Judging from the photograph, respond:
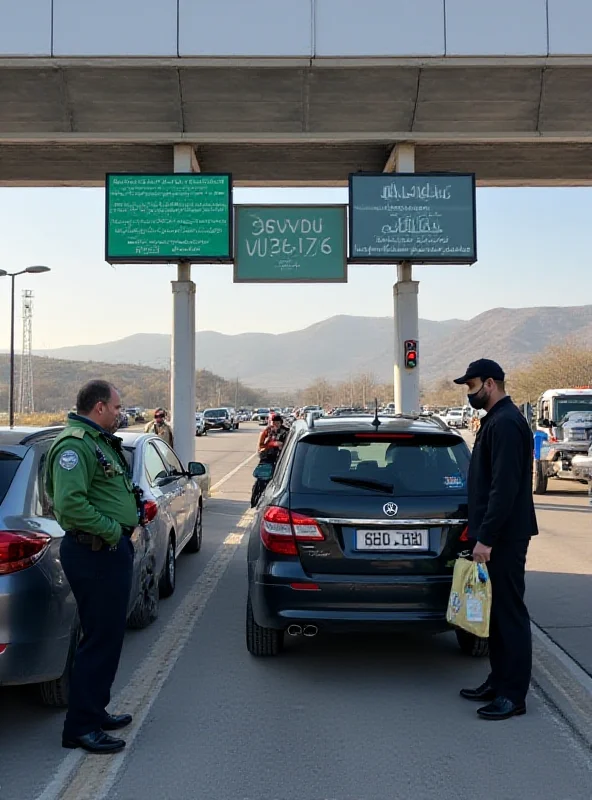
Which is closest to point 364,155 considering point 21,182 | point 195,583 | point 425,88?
point 425,88

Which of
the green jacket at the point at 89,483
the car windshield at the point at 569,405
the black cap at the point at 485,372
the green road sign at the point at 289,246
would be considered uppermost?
the green road sign at the point at 289,246

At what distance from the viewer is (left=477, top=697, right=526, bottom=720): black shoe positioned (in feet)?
15.1

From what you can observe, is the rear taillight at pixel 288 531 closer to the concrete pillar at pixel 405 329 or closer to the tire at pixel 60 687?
the tire at pixel 60 687

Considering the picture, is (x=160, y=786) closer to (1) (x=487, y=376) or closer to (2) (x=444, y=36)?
(1) (x=487, y=376)

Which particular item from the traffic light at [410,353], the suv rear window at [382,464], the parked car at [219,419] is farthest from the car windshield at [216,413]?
the suv rear window at [382,464]

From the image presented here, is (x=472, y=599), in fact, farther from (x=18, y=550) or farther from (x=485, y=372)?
(x=18, y=550)

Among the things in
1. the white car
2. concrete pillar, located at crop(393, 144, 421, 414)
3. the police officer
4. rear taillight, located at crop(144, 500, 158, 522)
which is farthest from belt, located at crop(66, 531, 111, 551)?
the white car

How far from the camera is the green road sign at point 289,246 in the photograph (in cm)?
1554

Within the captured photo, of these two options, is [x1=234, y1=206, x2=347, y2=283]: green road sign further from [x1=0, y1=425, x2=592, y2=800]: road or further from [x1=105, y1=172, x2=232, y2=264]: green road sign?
[x1=0, y1=425, x2=592, y2=800]: road

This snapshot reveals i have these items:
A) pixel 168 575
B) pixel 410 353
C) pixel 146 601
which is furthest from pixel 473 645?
pixel 410 353

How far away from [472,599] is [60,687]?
246 centimetres

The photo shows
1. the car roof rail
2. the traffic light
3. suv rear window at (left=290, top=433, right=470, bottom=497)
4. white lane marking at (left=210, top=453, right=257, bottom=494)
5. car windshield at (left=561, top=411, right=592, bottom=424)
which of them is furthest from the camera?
white lane marking at (left=210, top=453, right=257, bottom=494)

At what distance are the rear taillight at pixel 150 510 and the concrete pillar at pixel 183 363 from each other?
28.0ft

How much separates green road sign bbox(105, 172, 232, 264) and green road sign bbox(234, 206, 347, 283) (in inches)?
16.8
